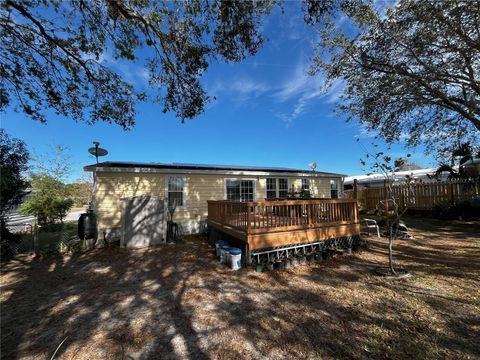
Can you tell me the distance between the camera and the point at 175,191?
10086 mm

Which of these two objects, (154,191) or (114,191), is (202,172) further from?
(114,191)

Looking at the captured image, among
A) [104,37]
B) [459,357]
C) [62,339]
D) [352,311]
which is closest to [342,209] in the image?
[352,311]

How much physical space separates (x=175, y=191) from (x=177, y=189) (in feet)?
0.39

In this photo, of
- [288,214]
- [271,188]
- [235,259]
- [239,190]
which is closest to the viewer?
[235,259]

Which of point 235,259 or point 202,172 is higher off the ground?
point 202,172

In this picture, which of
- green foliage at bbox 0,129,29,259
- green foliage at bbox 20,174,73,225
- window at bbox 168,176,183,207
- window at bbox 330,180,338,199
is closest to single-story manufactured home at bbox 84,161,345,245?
window at bbox 168,176,183,207

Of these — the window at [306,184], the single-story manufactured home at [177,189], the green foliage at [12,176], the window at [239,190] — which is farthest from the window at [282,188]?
the green foliage at [12,176]

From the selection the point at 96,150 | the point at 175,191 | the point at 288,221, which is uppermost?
the point at 96,150

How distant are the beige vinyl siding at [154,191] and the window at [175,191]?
0.18 metres

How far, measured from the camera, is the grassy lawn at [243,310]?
2.80 m

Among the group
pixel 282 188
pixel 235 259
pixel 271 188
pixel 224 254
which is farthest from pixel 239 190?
pixel 235 259

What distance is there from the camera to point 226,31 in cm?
499

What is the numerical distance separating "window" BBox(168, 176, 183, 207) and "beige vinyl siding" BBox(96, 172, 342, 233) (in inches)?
6.9

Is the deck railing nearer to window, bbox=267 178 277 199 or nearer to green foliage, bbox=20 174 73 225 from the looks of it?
window, bbox=267 178 277 199
